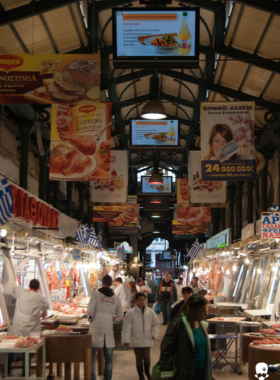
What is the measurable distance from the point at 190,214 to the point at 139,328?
14408 millimetres

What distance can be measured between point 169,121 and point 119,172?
135 inches

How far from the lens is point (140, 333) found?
7352 millimetres

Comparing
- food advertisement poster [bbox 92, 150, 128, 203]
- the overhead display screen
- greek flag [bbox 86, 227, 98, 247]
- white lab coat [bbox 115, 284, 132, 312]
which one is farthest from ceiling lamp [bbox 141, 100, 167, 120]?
greek flag [bbox 86, 227, 98, 247]

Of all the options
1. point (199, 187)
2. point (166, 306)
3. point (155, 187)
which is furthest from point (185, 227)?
point (166, 306)

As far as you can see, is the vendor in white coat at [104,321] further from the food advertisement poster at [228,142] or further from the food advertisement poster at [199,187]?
the food advertisement poster at [199,187]

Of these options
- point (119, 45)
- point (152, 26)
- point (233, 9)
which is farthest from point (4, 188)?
point (233, 9)

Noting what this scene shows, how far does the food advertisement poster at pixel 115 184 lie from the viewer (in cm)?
1647

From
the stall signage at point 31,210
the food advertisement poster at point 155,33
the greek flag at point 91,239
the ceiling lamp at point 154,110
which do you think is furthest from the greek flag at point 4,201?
the greek flag at point 91,239

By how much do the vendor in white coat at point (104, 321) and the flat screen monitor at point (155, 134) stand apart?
259 inches

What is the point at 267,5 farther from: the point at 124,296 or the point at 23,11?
the point at 124,296

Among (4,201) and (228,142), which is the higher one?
(228,142)

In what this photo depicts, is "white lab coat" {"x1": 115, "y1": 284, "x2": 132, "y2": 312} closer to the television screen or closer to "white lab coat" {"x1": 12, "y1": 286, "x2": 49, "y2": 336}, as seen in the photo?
"white lab coat" {"x1": 12, "y1": 286, "x2": 49, "y2": 336}

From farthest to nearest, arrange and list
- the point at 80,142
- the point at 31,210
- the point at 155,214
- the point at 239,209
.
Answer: the point at 155,214 < the point at 239,209 < the point at 31,210 < the point at 80,142

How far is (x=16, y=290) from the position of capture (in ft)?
27.2
